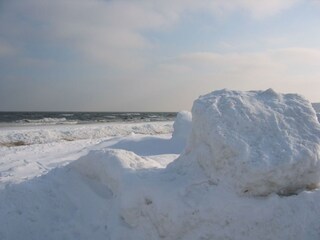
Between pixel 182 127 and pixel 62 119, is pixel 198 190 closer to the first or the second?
pixel 182 127

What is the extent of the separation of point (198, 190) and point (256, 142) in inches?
42.9

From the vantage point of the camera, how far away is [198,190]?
17.4ft

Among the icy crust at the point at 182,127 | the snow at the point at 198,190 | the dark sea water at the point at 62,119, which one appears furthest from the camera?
the dark sea water at the point at 62,119

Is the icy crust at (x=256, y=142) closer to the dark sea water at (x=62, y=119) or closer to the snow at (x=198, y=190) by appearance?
the snow at (x=198, y=190)

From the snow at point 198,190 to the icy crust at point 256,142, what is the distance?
0.02 metres

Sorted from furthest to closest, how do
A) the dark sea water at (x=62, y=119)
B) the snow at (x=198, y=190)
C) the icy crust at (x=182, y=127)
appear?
the dark sea water at (x=62, y=119) < the icy crust at (x=182, y=127) < the snow at (x=198, y=190)

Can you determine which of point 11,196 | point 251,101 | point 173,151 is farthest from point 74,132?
point 251,101

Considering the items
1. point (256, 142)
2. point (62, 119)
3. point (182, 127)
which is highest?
point (256, 142)

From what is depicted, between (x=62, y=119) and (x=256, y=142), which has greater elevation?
(x=256, y=142)

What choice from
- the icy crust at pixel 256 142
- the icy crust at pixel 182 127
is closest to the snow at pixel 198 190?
the icy crust at pixel 256 142

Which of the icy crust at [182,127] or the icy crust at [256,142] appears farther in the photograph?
the icy crust at [182,127]

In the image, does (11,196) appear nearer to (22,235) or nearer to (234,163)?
(22,235)

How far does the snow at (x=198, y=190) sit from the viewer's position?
16.3 feet

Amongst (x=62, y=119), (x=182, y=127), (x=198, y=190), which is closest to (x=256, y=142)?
(x=198, y=190)
